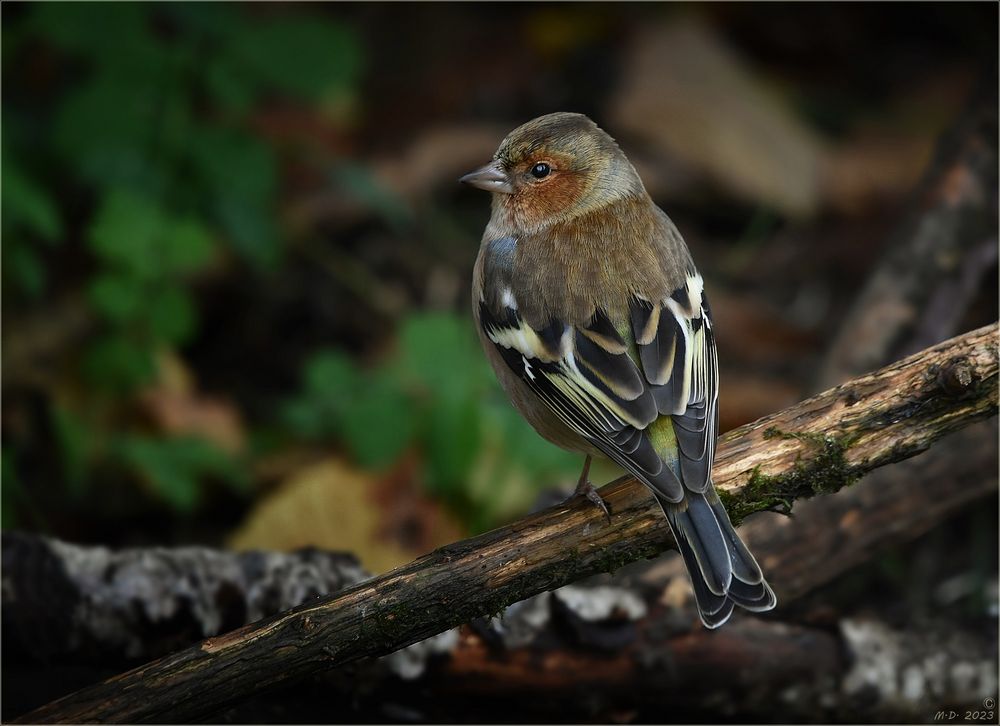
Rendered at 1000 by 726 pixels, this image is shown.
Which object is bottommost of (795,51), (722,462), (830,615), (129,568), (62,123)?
(830,615)

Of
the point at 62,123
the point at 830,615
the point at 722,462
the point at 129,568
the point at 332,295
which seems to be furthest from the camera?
the point at 332,295

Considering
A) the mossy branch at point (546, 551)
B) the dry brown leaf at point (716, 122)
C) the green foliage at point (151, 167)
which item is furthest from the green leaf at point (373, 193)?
the mossy branch at point (546, 551)

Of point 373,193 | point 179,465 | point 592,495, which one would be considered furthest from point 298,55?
point 592,495

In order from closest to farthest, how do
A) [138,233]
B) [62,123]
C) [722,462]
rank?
[722,462], [138,233], [62,123]

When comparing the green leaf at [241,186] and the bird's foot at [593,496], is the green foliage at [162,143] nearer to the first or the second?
the green leaf at [241,186]

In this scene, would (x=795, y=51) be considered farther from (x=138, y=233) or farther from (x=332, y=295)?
(x=138, y=233)

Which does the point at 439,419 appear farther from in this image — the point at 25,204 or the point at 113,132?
the point at 113,132

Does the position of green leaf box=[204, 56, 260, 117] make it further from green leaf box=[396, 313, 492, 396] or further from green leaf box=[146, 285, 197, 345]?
green leaf box=[396, 313, 492, 396]

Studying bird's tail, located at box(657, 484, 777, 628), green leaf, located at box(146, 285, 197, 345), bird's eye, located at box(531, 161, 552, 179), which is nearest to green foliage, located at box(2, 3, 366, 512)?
green leaf, located at box(146, 285, 197, 345)

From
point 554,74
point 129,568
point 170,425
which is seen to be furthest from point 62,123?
point 554,74
